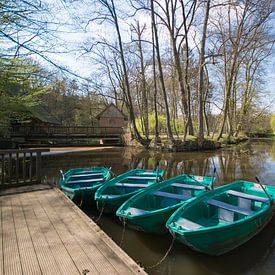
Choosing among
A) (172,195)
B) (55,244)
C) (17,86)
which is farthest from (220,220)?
(17,86)

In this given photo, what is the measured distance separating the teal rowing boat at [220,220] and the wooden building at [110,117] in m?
29.3

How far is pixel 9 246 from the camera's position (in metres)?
2.97

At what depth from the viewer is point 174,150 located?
20609 mm

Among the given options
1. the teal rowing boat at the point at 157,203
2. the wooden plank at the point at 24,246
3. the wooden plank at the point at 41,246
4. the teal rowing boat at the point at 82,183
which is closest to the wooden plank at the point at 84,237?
the wooden plank at the point at 41,246

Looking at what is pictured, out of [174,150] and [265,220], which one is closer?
[265,220]

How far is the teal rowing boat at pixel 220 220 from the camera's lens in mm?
3518

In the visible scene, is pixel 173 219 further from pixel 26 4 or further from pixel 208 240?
pixel 26 4

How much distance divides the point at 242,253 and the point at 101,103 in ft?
114

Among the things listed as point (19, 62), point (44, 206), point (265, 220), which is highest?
point (19, 62)

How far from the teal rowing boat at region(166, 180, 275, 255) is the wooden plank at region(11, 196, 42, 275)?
184cm

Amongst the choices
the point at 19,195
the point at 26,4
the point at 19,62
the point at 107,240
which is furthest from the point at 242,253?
the point at 19,62

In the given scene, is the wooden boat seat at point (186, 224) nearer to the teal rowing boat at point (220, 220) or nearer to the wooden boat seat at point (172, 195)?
the teal rowing boat at point (220, 220)

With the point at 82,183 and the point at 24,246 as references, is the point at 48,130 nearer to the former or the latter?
the point at 82,183

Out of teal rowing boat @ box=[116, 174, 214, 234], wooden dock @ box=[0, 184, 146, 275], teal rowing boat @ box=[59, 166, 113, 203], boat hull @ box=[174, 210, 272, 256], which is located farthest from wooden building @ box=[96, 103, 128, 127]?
boat hull @ box=[174, 210, 272, 256]
